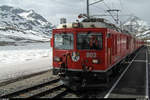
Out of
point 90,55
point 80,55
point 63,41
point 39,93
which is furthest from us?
point 63,41

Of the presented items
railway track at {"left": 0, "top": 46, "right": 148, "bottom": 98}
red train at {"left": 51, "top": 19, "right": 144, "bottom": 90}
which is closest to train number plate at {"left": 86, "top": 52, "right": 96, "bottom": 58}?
red train at {"left": 51, "top": 19, "right": 144, "bottom": 90}

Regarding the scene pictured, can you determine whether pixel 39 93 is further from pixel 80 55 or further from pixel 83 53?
pixel 83 53

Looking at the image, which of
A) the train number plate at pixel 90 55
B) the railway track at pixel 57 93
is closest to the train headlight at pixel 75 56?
the train number plate at pixel 90 55

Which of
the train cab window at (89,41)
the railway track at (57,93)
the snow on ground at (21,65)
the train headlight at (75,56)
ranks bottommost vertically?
the snow on ground at (21,65)

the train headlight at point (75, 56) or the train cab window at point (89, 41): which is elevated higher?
the train cab window at point (89, 41)

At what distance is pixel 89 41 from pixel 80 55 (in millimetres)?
775

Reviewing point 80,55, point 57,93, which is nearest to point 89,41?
point 80,55

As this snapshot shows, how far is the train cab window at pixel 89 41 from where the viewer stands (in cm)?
907

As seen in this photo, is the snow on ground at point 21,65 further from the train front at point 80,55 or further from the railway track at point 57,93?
the train front at point 80,55

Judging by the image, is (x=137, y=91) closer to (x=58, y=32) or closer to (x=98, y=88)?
(x=98, y=88)

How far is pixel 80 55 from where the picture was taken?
9203 mm

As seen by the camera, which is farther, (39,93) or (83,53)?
(83,53)

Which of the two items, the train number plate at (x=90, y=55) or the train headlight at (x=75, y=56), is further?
the train headlight at (x=75, y=56)

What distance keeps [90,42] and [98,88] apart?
2.19 metres
